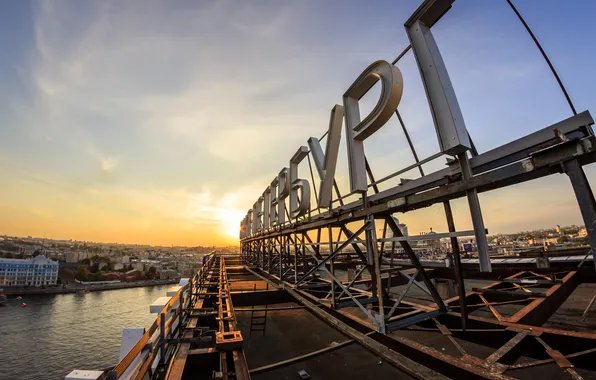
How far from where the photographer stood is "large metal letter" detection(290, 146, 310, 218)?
499 inches

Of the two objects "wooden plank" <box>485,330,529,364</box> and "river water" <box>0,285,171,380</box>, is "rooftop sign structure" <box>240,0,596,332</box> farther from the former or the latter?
"river water" <box>0,285,171,380</box>

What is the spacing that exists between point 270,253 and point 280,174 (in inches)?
296

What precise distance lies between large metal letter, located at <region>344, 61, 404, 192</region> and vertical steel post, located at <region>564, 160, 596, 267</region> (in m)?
3.59

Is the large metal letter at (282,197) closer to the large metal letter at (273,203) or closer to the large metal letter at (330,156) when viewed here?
the large metal letter at (273,203)

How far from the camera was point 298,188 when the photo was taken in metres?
13.7

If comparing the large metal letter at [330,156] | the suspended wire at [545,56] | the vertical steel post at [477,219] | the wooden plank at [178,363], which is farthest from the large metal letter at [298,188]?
the suspended wire at [545,56]

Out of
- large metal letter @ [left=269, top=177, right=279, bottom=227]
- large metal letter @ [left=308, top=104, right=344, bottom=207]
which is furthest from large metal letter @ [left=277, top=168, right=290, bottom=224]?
large metal letter @ [left=308, top=104, right=344, bottom=207]

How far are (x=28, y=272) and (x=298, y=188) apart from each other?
175 meters

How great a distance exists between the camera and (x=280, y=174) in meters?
16.9

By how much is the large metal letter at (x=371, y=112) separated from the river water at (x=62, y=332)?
217 ft

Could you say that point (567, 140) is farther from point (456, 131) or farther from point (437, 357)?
point (437, 357)

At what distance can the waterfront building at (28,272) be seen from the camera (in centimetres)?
11800

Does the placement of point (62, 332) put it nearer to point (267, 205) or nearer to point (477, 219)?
point (267, 205)

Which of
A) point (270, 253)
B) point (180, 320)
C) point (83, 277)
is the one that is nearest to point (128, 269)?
point (83, 277)
